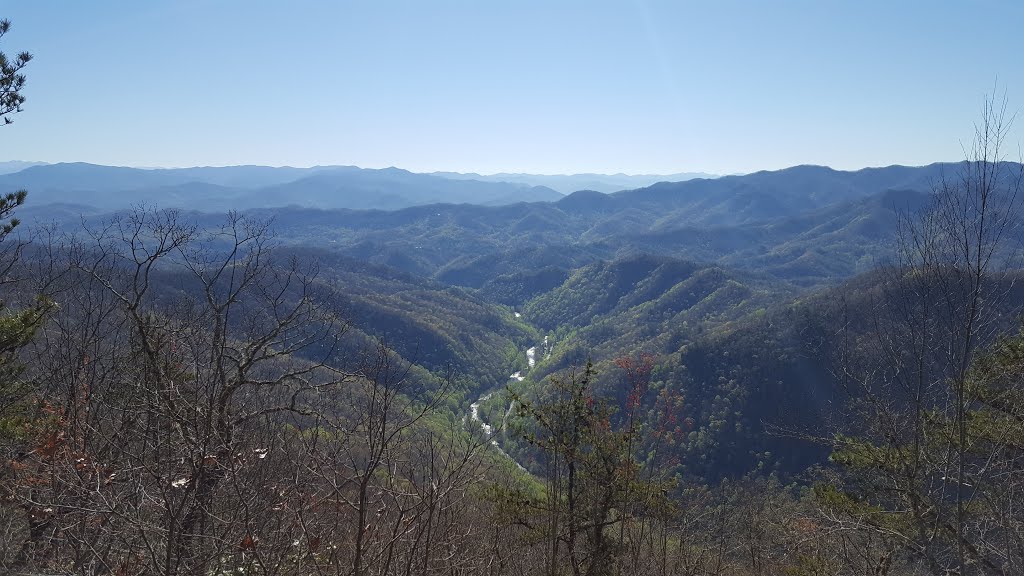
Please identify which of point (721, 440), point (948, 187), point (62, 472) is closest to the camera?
point (62, 472)

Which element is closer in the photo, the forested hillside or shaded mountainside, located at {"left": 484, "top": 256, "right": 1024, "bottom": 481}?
the forested hillside

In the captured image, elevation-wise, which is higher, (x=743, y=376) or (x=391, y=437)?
(x=391, y=437)

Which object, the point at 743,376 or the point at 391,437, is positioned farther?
the point at 743,376

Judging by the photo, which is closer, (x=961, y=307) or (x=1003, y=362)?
(x=961, y=307)

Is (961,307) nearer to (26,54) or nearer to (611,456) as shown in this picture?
(611,456)

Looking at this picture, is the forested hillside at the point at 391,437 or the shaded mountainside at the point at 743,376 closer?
the forested hillside at the point at 391,437

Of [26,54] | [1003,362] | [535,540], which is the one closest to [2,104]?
[26,54]

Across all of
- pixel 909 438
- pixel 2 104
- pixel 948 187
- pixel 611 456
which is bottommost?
pixel 909 438

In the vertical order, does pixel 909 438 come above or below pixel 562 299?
above

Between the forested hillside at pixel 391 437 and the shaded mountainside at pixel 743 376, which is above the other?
the forested hillside at pixel 391 437

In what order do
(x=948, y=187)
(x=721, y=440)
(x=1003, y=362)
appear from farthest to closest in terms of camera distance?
(x=721, y=440)
(x=1003, y=362)
(x=948, y=187)

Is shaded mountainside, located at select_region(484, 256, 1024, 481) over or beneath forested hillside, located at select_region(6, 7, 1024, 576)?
beneath
